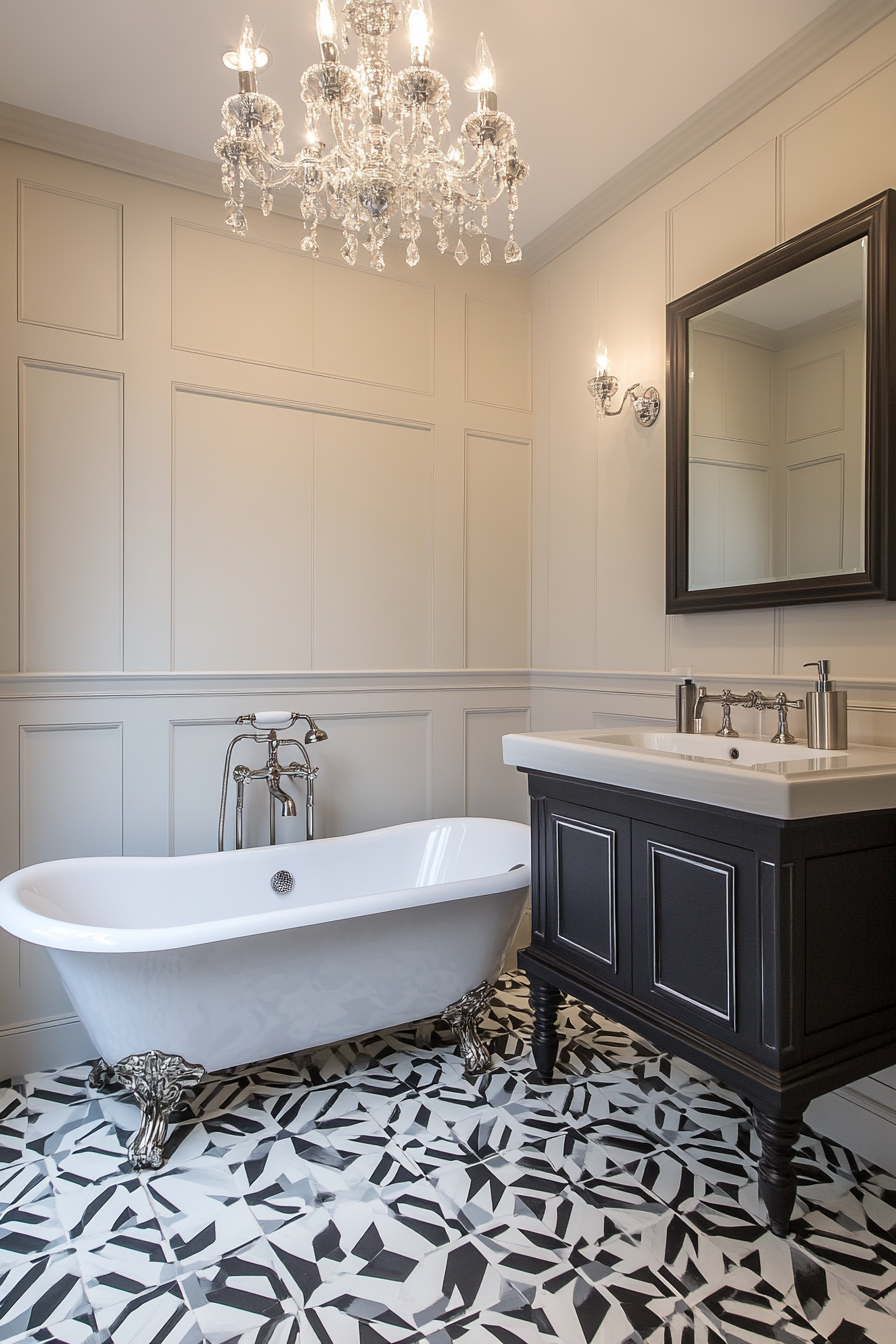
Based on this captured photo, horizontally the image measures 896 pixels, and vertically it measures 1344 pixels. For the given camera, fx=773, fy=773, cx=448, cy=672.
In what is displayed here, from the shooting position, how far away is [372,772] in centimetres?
277

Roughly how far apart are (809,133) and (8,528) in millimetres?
2357

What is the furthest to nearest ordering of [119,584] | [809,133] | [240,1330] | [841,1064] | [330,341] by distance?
[330,341] < [119,584] < [809,133] < [841,1064] < [240,1330]

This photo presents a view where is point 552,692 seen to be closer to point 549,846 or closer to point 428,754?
point 428,754

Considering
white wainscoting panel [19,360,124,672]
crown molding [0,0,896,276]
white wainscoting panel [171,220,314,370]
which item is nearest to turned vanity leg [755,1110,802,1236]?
white wainscoting panel [19,360,124,672]

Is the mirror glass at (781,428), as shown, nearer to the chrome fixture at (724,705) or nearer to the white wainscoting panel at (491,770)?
the chrome fixture at (724,705)

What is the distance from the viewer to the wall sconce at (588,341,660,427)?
2441mm

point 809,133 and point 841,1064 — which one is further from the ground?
point 809,133

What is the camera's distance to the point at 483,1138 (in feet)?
6.00

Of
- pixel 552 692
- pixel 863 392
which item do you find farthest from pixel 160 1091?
pixel 863 392

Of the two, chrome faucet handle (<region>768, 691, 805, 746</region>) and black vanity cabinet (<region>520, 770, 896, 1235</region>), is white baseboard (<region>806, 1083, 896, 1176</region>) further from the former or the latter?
chrome faucet handle (<region>768, 691, 805, 746</region>)

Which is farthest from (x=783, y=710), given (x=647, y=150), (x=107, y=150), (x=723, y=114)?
(x=107, y=150)

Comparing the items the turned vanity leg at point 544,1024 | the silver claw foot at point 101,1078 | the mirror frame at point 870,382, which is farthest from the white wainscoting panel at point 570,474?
the silver claw foot at point 101,1078

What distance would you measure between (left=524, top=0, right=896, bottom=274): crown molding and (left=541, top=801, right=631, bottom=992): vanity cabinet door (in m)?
1.91

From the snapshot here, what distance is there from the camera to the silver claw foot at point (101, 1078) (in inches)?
82.1
